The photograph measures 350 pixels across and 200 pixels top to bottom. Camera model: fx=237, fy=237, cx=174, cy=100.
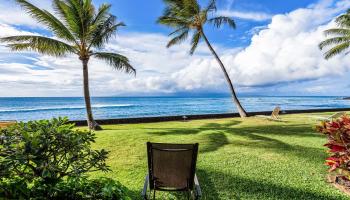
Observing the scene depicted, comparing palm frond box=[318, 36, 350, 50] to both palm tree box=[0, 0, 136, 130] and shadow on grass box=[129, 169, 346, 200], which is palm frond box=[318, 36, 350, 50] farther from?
shadow on grass box=[129, 169, 346, 200]

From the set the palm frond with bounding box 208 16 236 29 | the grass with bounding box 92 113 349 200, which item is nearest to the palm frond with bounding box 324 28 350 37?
the palm frond with bounding box 208 16 236 29

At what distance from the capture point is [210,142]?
731 cm

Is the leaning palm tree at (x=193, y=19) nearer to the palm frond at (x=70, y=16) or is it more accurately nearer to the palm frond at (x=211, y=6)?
the palm frond at (x=211, y=6)

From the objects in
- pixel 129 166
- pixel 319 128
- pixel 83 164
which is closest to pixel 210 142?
pixel 129 166

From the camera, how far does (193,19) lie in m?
16.2

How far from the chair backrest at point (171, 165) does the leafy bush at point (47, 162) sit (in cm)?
79

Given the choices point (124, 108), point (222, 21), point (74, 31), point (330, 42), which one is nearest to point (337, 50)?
point (330, 42)

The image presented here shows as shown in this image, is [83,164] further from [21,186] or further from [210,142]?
[210,142]

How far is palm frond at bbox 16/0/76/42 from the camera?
9.60m

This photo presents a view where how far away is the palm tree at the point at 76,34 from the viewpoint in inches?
390

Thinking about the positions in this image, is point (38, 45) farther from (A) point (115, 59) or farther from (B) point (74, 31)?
(A) point (115, 59)

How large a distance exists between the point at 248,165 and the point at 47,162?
412 cm

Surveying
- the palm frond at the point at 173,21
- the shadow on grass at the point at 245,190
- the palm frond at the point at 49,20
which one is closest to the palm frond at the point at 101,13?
the palm frond at the point at 49,20

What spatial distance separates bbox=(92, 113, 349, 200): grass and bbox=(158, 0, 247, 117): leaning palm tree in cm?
846
